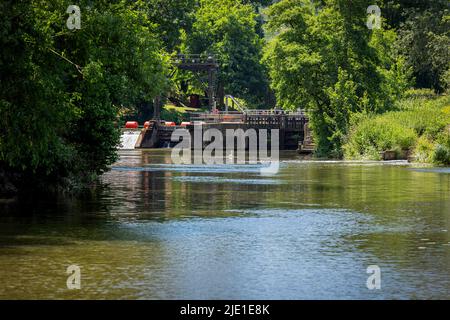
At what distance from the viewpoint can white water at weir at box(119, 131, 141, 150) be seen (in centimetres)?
8500

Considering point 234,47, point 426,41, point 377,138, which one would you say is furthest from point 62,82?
point 234,47

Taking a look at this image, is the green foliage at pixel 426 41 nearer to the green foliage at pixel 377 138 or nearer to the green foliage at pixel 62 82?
the green foliage at pixel 377 138

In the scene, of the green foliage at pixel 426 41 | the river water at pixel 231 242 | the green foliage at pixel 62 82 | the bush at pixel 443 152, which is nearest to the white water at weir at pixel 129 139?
the green foliage at pixel 426 41

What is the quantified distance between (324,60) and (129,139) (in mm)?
23092

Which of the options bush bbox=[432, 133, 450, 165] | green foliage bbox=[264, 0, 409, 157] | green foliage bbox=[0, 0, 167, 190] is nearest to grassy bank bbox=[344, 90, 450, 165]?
bush bbox=[432, 133, 450, 165]

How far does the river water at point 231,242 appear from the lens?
1504cm

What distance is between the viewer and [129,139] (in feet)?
283

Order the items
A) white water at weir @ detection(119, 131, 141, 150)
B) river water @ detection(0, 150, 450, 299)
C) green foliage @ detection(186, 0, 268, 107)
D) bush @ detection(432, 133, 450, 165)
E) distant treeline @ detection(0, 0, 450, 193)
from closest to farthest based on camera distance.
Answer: river water @ detection(0, 150, 450, 299) < distant treeline @ detection(0, 0, 450, 193) < bush @ detection(432, 133, 450, 165) < white water at weir @ detection(119, 131, 141, 150) < green foliage @ detection(186, 0, 268, 107)

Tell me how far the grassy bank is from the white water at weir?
85.5 ft

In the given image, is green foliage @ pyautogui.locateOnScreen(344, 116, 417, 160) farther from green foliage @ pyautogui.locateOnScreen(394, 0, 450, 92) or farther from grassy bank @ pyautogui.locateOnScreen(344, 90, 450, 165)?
green foliage @ pyautogui.locateOnScreen(394, 0, 450, 92)

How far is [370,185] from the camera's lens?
1433 inches

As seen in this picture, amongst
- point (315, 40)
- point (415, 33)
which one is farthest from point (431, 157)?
point (415, 33)
